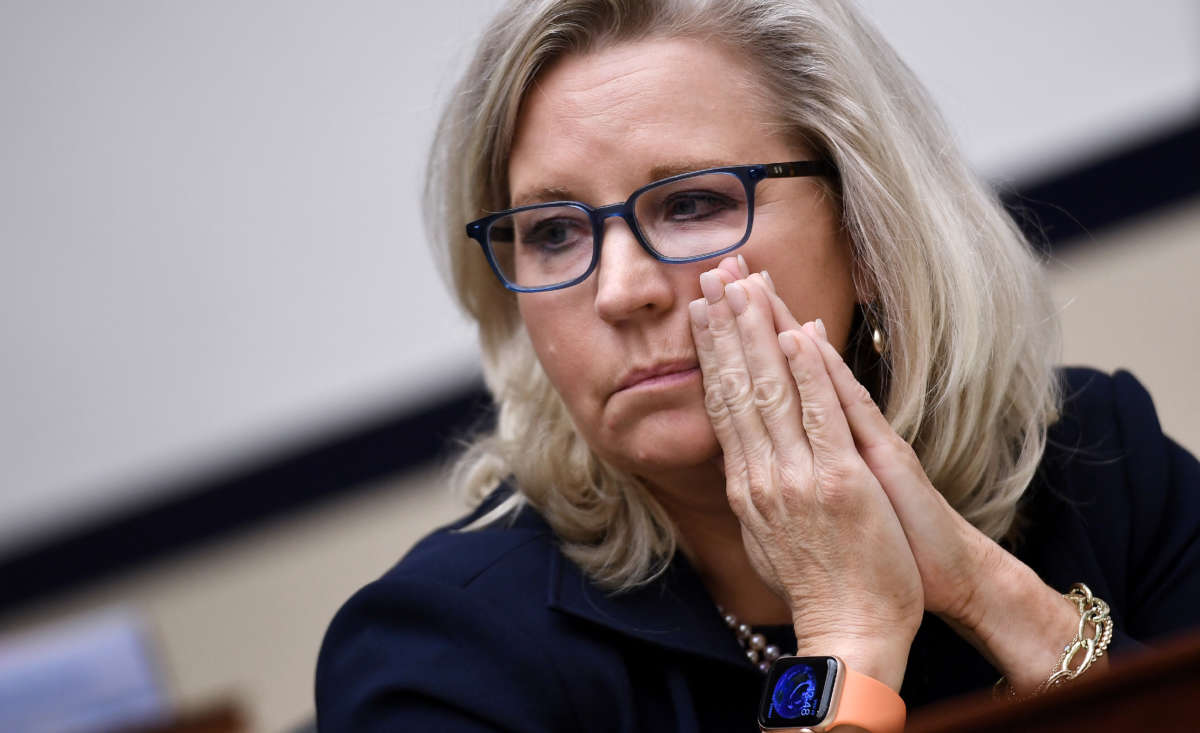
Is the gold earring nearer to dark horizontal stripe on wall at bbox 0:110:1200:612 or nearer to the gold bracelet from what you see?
the gold bracelet

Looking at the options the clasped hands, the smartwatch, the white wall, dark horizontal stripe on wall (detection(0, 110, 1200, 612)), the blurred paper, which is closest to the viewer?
the smartwatch

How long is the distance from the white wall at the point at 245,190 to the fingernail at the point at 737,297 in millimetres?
2092

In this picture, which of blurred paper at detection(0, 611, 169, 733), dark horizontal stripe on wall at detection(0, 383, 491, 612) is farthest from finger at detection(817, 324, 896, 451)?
dark horizontal stripe on wall at detection(0, 383, 491, 612)

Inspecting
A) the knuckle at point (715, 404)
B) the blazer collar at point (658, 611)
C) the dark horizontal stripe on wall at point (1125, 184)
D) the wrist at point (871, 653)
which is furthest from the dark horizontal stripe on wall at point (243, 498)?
the wrist at point (871, 653)

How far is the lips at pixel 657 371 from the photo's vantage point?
4.09 feet

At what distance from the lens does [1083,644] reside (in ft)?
3.95

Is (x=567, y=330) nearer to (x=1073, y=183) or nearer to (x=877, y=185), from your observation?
(x=877, y=185)

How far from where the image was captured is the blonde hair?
1301 mm

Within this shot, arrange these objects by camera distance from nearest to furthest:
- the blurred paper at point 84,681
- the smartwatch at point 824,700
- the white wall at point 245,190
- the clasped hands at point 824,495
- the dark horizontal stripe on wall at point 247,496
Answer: the smartwatch at point 824,700 < the clasped hands at point 824,495 < the blurred paper at point 84,681 < the white wall at point 245,190 < the dark horizontal stripe on wall at point 247,496

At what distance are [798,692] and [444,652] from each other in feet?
1.11

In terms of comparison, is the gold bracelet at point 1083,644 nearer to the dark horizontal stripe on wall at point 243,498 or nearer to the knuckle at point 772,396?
the knuckle at point 772,396

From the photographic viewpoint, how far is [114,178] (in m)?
3.27

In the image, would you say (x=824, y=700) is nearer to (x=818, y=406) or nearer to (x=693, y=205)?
(x=818, y=406)

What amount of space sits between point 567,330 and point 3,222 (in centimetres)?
256
